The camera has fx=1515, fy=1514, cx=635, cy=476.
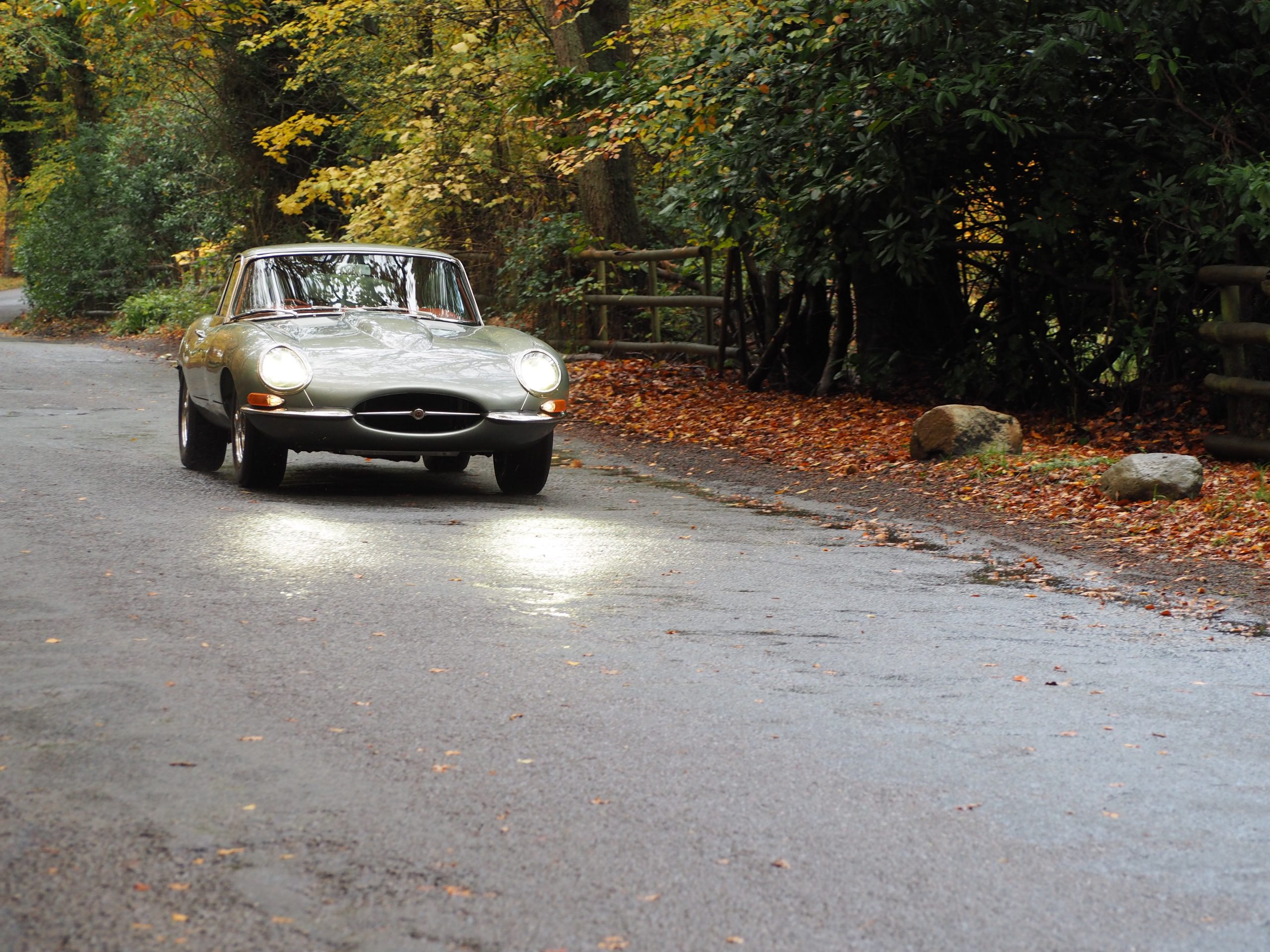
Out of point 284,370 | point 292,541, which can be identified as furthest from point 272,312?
point 292,541

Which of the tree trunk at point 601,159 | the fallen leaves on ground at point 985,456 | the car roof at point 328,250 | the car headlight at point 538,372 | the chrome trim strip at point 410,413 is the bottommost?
the fallen leaves on ground at point 985,456

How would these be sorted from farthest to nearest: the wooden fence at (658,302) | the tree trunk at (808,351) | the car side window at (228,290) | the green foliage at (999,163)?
1. the wooden fence at (658,302)
2. the tree trunk at (808,351)
3. the green foliage at (999,163)
4. the car side window at (228,290)

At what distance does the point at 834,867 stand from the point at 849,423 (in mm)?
10750

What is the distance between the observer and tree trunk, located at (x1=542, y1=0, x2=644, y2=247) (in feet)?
65.0

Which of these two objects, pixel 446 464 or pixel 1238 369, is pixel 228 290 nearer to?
pixel 446 464

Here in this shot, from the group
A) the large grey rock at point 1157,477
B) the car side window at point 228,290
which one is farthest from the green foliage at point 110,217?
the large grey rock at point 1157,477

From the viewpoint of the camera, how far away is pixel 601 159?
19828 millimetres

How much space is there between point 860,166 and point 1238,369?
361 centimetres

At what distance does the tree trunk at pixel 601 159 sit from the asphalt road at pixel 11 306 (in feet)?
78.1

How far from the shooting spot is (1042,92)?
40.0ft

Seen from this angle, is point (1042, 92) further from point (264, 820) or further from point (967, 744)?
point (264, 820)

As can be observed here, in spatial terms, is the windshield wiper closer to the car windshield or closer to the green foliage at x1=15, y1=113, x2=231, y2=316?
the car windshield

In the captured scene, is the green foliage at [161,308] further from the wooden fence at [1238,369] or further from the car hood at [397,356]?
the wooden fence at [1238,369]

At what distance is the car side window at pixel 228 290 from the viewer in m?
10.7
